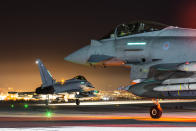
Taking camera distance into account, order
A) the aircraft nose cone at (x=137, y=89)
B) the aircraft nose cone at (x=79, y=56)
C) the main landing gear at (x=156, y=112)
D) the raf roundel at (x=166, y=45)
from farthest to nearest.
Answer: the aircraft nose cone at (x=79, y=56), the main landing gear at (x=156, y=112), the aircraft nose cone at (x=137, y=89), the raf roundel at (x=166, y=45)

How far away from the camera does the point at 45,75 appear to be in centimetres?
5212

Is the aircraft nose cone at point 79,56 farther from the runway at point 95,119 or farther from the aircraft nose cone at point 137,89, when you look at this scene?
the runway at point 95,119

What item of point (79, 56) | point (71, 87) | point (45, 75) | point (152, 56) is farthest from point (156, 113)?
point (45, 75)

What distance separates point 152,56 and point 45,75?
38.5 m

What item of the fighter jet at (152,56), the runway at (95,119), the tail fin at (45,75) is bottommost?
the runway at (95,119)

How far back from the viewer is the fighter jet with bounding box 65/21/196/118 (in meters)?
14.0

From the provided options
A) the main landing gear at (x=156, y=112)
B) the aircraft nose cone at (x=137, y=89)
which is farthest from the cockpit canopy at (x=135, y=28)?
the main landing gear at (x=156, y=112)

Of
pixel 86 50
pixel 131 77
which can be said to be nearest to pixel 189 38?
pixel 131 77

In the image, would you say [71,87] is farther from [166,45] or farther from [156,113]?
[166,45]

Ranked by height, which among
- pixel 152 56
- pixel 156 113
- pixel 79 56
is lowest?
pixel 156 113

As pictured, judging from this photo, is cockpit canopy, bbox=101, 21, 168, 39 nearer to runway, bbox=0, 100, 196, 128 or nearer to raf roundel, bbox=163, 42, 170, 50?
raf roundel, bbox=163, 42, 170, 50

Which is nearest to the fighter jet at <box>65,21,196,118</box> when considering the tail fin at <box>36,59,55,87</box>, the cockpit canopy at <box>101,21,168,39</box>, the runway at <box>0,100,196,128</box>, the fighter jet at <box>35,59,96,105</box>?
the cockpit canopy at <box>101,21,168,39</box>

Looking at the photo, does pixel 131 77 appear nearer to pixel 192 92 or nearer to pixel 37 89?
pixel 192 92

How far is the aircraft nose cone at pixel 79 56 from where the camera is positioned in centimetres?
1627
